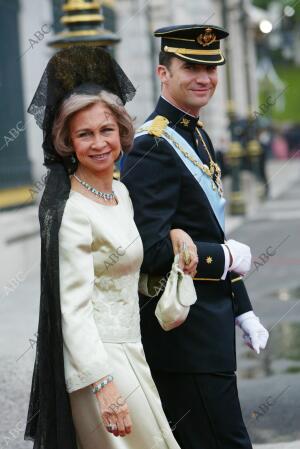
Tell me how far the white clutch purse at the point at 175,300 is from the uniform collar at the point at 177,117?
608 millimetres

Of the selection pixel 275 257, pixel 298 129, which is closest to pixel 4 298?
pixel 275 257

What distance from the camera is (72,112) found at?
12.0ft

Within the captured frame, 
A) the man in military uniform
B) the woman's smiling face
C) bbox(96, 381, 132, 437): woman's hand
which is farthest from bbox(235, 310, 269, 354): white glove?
the woman's smiling face

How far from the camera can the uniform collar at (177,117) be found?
419cm

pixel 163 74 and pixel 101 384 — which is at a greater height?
pixel 163 74

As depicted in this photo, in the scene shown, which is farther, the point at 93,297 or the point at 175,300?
the point at 175,300

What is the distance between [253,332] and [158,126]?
900 millimetres

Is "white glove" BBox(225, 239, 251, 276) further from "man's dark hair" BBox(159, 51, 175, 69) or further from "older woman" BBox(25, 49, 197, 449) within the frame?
"man's dark hair" BBox(159, 51, 175, 69)

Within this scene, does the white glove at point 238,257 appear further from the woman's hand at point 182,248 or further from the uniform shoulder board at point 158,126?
the uniform shoulder board at point 158,126

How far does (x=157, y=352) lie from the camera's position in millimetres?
4113

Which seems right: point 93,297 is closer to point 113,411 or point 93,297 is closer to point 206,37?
point 113,411

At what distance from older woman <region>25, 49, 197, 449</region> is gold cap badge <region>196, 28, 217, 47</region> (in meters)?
0.47

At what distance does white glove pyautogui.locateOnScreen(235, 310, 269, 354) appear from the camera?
4.30 m

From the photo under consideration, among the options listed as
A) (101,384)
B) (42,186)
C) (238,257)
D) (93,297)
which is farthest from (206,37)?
(42,186)
